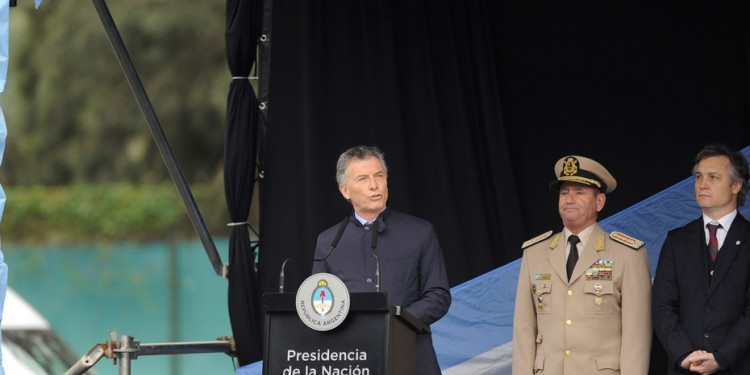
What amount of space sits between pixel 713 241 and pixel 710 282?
0.51ft

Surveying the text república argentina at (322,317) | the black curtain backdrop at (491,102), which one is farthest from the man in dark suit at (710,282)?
the black curtain backdrop at (491,102)

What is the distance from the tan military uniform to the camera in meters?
3.89

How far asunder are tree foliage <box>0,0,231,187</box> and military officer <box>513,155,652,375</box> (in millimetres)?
7216

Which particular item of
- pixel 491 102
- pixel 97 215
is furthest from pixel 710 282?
pixel 97 215

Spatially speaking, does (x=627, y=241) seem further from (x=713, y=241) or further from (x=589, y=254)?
(x=713, y=241)

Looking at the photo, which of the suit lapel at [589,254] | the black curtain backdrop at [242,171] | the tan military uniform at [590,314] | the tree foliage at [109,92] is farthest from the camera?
the tree foliage at [109,92]

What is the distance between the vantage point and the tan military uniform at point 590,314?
3887mm

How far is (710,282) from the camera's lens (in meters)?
3.90

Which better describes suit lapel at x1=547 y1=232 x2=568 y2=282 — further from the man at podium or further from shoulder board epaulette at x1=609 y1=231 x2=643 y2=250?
the man at podium

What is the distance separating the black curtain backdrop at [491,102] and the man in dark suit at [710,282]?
147 centimetres

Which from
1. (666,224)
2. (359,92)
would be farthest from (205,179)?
(666,224)

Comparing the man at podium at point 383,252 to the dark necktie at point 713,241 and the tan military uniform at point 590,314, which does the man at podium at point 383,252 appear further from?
the dark necktie at point 713,241

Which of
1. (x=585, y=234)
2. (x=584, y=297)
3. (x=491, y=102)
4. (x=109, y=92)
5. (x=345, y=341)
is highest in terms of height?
(x=109, y=92)

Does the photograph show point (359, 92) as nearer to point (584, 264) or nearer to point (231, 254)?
point (231, 254)
